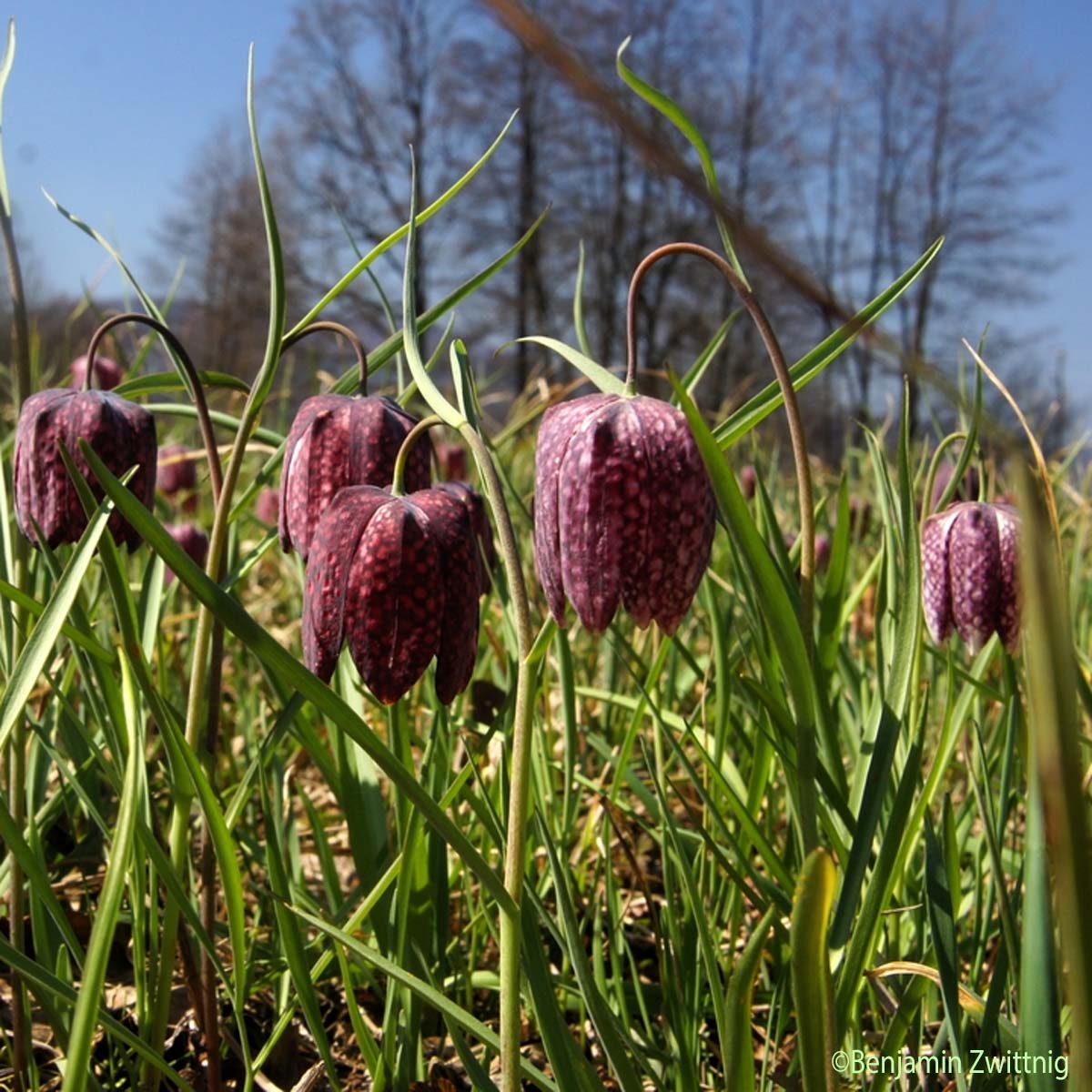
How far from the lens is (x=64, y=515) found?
3.06ft

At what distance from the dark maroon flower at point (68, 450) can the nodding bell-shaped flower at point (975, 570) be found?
704 millimetres

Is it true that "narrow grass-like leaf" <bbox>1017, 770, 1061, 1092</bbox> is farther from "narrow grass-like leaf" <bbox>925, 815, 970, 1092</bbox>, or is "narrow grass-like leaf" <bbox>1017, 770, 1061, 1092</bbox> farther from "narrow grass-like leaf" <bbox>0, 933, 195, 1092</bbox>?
"narrow grass-like leaf" <bbox>0, 933, 195, 1092</bbox>

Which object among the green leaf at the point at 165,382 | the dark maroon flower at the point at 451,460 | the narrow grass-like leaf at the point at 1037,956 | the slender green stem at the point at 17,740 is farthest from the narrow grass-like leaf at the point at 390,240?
the dark maroon flower at the point at 451,460

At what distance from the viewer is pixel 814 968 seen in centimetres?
57

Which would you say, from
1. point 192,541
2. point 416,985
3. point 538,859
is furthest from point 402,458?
point 192,541

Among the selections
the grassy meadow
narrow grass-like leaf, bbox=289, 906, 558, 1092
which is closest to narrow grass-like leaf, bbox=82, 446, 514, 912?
the grassy meadow

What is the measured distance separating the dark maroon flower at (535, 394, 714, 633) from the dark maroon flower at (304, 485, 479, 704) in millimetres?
88

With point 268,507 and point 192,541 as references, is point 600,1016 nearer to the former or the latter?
point 192,541

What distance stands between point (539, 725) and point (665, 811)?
403mm

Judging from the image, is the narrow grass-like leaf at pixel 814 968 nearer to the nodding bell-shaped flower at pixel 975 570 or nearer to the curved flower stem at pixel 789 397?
the curved flower stem at pixel 789 397

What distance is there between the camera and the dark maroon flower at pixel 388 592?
771mm

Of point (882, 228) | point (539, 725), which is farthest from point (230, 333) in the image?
point (539, 725)

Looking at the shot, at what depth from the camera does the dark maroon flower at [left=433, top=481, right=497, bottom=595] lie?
0.86 metres

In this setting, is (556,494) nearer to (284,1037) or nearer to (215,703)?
(215,703)
